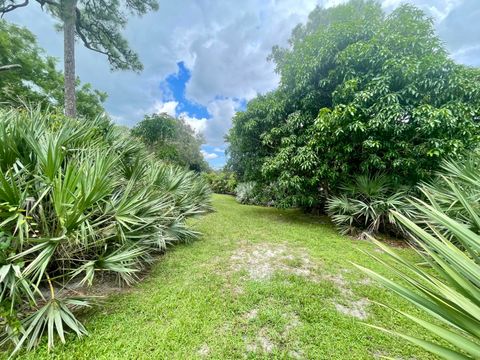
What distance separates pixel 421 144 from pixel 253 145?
5040 mm

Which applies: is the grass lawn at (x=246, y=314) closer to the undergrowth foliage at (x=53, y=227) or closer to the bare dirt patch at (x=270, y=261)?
the bare dirt patch at (x=270, y=261)

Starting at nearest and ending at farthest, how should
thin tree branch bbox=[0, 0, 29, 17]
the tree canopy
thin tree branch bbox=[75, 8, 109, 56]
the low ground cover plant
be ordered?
the low ground cover plant, thin tree branch bbox=[0, 0, 29, 17], the tree canopy, thin tree branch bbox=[75, 8, 109, 56]

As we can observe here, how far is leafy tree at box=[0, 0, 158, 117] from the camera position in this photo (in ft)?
24.5

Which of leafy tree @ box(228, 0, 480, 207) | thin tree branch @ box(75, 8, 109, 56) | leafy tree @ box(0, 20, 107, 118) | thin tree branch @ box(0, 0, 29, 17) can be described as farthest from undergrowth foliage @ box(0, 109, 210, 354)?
leafy tree @ box(0, 20, 107, 118)

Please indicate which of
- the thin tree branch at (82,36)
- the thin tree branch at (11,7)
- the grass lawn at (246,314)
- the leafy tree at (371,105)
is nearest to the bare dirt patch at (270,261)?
the grass lawn at (246,314)

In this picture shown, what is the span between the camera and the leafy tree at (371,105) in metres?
4.61

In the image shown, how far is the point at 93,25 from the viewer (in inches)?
372

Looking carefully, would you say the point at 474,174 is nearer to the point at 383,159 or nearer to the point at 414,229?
Result: the point at 383,159

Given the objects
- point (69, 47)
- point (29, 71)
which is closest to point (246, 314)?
point (69, 47)

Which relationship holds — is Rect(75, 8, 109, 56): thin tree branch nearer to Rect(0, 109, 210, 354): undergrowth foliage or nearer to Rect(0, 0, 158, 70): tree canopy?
Rect(0, 0, 158, 70): tree canopy

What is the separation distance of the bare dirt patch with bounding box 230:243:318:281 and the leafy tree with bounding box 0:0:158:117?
8478 millimetres

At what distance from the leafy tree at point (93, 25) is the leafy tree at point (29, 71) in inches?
138

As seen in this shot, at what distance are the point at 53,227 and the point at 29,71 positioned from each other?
17.1m

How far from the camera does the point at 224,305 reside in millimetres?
2389
